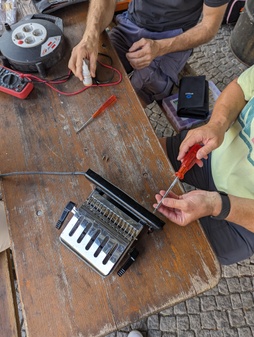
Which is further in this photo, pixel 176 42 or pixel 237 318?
pixel 237 318

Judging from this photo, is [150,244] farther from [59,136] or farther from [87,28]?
[87,28]

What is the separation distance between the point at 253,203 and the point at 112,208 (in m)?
0.47

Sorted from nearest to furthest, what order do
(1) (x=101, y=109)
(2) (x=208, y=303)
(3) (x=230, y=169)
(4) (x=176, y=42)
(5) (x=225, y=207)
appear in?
(5) (x=225, y=207) < (1) (x=101, y=109) < (3) (x=230, y=169) < (4) (x=176, y=42) < (2) (x=208, y=303)

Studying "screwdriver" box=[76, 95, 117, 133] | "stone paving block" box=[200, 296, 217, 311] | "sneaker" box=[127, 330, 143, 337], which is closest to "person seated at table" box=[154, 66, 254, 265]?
"screwdriver" box=[76, 95, 117, 133]

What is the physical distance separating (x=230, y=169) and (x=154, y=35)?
2.72ft

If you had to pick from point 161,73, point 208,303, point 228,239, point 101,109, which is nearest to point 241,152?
point 228,239

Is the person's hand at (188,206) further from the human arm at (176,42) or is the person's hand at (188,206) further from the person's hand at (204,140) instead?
the human arm at (176,42)

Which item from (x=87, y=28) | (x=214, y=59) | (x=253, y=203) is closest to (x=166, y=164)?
(x=253, y=203)

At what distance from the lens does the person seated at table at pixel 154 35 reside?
46.6 inches

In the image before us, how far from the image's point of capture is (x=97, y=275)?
29.9 inches

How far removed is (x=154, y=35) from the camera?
1483 mm

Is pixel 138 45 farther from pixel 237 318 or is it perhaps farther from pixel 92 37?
pixel 237 318

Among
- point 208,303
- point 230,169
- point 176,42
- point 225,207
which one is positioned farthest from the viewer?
point 208,303

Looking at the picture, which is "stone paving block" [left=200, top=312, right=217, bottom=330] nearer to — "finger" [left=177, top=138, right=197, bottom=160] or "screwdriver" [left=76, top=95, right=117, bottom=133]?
"finger" [left=177, top=138, right=197, bottom=160]
